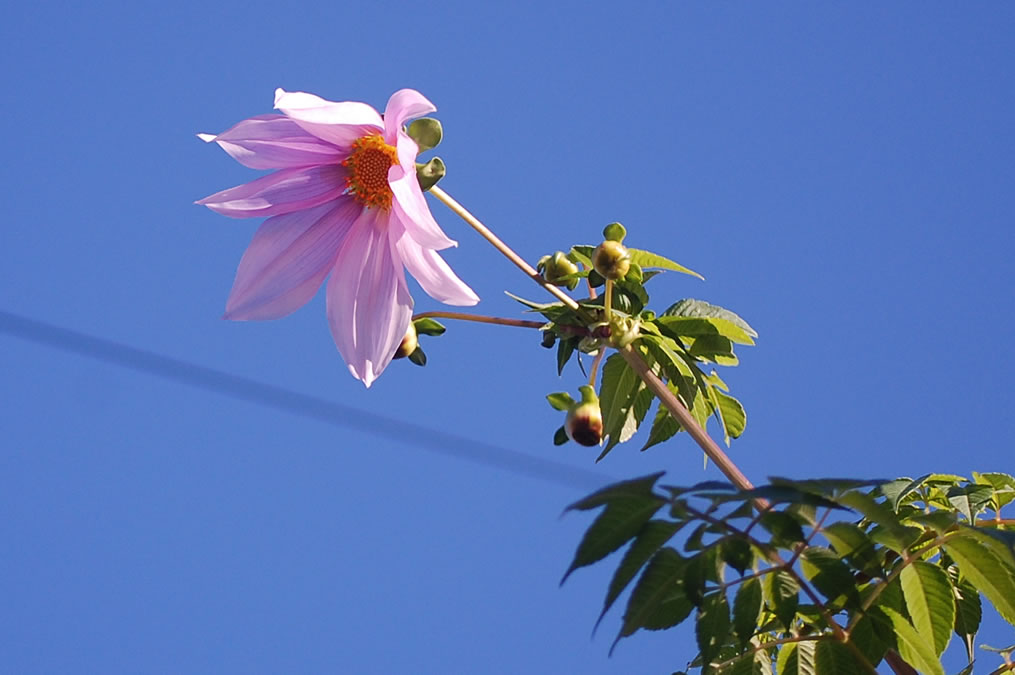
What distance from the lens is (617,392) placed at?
1.25 m

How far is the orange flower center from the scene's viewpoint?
4.79 feet

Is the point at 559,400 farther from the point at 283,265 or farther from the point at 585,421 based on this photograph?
the point at 283,265

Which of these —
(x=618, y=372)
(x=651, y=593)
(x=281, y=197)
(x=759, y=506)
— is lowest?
(x=651, y=593)

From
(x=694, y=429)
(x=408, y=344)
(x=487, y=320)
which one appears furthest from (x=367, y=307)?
(x=694, y=429)

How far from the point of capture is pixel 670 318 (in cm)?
123

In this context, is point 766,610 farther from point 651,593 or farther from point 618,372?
point 651,593

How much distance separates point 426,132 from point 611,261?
12.1 inches

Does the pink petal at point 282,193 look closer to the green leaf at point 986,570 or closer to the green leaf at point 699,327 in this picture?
the green leaf at point 699,327

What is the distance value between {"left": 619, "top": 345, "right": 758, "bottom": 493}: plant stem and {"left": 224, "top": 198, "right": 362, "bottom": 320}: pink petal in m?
0.45

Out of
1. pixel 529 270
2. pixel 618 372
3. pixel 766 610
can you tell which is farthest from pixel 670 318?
pixel 766 610

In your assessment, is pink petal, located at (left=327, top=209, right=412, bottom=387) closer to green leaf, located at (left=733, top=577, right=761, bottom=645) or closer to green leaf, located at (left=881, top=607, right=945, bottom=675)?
green leaf, located at (left=733, top=577, right=761, bottom=645)

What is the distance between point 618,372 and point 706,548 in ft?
1.41

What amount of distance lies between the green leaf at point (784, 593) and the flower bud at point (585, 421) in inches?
10.8

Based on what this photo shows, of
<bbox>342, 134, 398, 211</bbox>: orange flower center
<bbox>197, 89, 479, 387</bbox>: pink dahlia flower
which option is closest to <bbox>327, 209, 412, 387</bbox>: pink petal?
<bbox>197, 89, 479, 387</bbox>: pink dahlia flower
